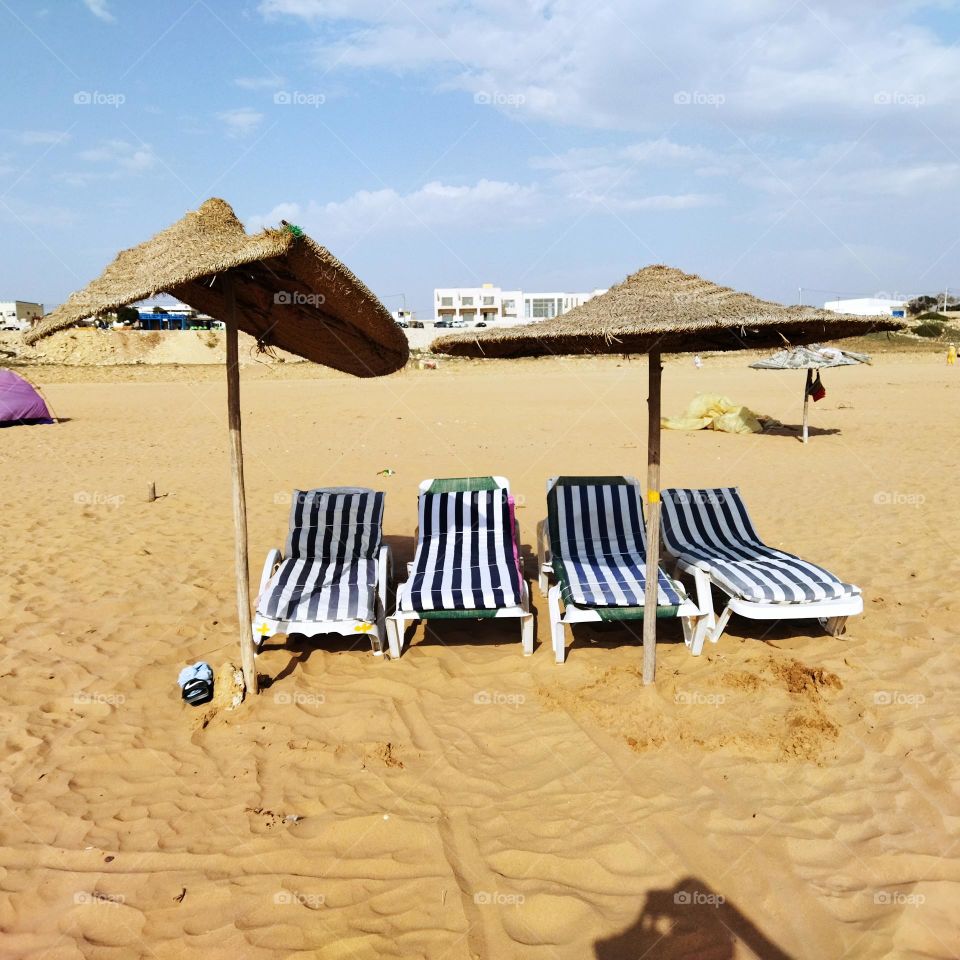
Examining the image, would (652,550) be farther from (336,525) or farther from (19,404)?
(19,404)

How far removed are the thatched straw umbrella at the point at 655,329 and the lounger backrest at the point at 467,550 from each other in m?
1.12

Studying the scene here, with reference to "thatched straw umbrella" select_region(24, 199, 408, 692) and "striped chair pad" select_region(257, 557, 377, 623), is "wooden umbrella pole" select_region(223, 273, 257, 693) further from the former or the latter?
"striped chair pad" select_region(257, 557, 377, 623)

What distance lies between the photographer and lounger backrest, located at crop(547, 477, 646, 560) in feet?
18.8

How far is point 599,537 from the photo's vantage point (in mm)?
5820

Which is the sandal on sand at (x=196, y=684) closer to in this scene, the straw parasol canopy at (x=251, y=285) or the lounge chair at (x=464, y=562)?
the lounge chair at (x=464, y=562)

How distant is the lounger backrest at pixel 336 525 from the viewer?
19.0ft

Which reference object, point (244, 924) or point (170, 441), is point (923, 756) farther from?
point (170, 441)

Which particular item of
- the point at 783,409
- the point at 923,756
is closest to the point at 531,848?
the point at 923,756

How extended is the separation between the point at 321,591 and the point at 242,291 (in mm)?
2073

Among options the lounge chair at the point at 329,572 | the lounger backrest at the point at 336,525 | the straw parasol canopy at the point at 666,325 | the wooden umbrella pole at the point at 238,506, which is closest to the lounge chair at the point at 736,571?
the straw parasol canopy at the point at 666,325

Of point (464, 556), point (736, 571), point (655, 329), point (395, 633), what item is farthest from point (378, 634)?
point (655, 329)

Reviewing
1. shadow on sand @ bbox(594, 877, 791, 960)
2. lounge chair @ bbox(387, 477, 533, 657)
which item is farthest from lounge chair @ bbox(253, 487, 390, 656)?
shadow on sand @ bbox(594, 877, 791, 960)

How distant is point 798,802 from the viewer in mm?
3344

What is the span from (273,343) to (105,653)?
7.73 ft
